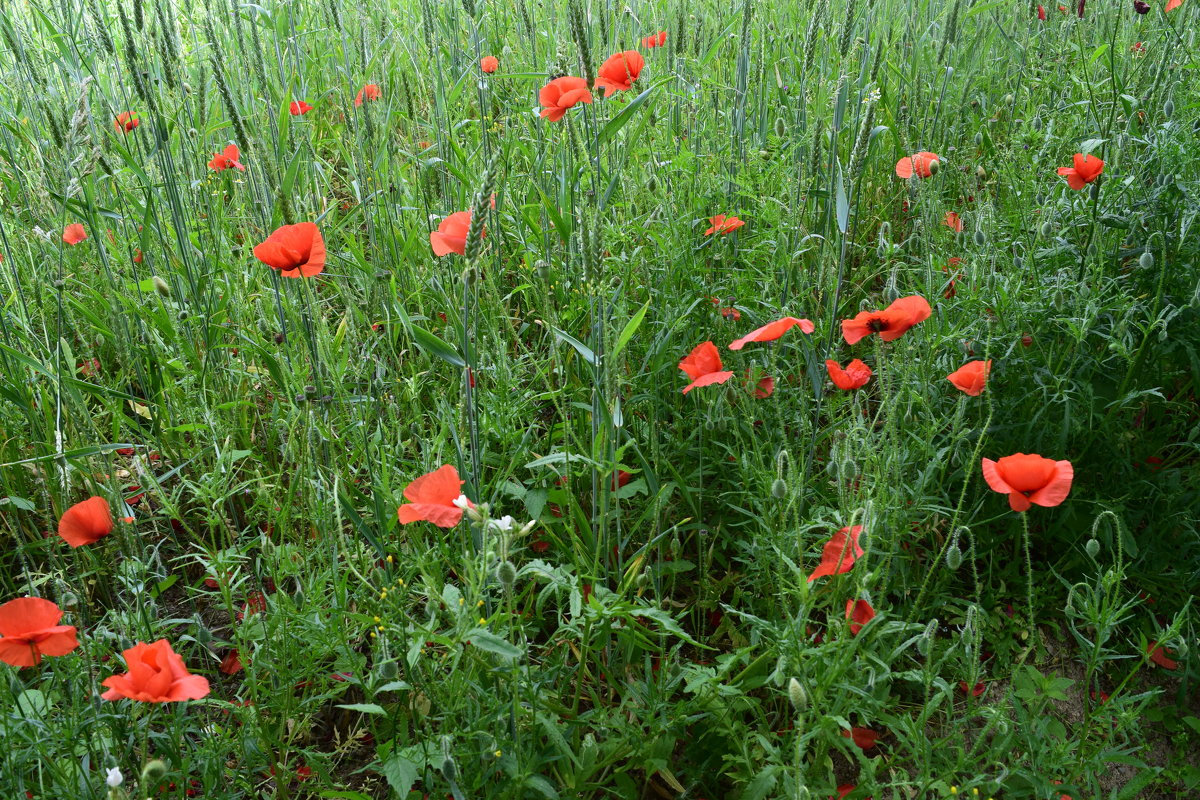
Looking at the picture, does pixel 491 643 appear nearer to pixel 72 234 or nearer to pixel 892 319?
pixel 892 319

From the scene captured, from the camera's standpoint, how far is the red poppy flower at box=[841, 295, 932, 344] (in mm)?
1333

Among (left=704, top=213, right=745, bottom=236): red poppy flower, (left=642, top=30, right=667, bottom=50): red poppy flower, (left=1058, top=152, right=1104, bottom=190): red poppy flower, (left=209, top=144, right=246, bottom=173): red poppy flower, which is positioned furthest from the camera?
(left=642, top=30, right=667, bottom=50): red poppy flower

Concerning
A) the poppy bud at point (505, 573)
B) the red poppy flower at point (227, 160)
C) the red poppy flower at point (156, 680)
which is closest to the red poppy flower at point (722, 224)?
the poppy bud at point (505, 573)

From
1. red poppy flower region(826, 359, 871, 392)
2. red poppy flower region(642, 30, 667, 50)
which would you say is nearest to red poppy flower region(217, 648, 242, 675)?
red poppy flower region(826, 359, 871, 392)

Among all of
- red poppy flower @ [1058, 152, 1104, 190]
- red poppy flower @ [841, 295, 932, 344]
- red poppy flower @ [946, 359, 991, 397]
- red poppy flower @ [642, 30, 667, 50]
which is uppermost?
red poppy flower @ [642, 30, 667, 50]

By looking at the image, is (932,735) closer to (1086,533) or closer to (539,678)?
(1086,533)

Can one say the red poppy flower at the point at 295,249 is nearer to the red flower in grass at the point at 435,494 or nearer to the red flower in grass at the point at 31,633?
the red flower in grass at the point at 435,494

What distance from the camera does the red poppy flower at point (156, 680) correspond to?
39.5 inches

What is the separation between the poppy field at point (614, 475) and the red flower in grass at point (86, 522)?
24mm

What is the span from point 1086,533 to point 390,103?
6.54ft

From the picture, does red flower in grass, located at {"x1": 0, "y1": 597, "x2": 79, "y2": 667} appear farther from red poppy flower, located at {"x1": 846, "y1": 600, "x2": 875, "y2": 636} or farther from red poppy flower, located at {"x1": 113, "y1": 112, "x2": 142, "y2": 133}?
red poppy flower, located at {"x1": 113, "y1": 112, "x2": 142, "y2": 133}

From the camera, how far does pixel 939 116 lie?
2.76 metres

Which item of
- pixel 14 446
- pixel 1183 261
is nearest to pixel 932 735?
pixel 1183 261

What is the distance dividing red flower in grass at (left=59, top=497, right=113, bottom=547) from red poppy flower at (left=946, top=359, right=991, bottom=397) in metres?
1.31
